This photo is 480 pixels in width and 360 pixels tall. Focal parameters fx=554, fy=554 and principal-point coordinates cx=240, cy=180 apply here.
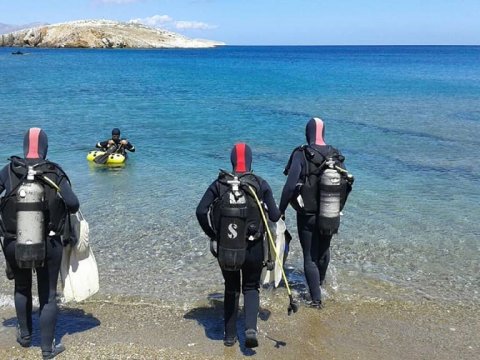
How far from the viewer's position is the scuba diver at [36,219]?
546cm

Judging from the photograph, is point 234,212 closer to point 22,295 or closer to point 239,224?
point 239,224

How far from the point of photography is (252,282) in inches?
240

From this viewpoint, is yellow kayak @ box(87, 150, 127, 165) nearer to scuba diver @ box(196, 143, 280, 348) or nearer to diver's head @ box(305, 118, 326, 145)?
diver's head @ box(305, 118, 326, 145)

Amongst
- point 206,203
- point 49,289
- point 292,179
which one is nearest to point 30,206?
point 49,289

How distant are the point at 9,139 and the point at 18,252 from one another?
17.8m

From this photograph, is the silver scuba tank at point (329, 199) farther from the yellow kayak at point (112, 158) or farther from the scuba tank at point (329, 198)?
the yellow kayak at point (112, 158)

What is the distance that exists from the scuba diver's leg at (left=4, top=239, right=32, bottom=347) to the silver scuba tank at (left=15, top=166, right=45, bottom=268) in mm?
244

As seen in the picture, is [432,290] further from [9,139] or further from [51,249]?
[9,139]

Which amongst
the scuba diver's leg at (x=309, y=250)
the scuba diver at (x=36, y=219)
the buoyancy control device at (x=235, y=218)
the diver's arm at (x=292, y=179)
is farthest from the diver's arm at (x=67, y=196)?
the scuba diver's leg at (x=309, y=250)

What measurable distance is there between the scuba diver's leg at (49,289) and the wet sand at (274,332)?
273 mm

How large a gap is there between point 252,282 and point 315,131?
6.93ft

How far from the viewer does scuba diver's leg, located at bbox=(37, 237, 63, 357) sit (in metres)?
5.77

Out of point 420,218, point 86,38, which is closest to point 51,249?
point 420,218

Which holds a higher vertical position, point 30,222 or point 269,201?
point 269,201
